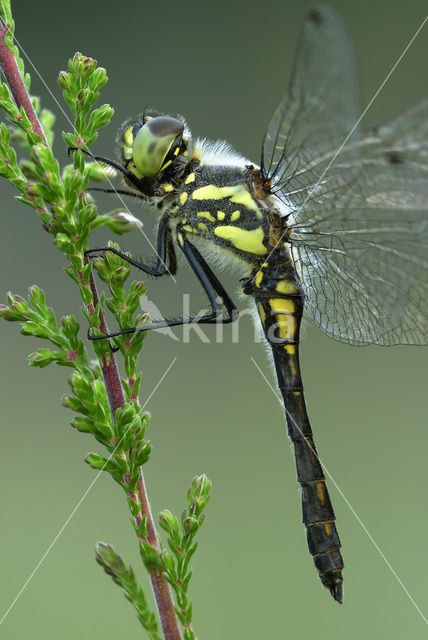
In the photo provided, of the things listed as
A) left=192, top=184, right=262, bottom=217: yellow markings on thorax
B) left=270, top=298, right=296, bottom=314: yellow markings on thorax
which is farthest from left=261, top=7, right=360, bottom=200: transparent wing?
left=270, top=298, right=296, bottom=314: yellow markings on thorax

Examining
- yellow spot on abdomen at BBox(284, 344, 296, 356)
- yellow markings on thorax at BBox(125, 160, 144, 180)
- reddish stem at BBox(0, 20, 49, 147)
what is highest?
yellow markings on thorax at BBox(125, 160, 144, 180)

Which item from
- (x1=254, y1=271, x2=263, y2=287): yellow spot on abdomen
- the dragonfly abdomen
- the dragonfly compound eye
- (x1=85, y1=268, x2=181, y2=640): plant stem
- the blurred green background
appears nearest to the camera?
(x1=85, y1=268, x2=181, y2=640): plant stem

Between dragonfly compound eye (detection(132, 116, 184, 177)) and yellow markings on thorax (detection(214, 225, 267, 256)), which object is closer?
dragonfly compound eye (detection(132, 116, 184, 177))

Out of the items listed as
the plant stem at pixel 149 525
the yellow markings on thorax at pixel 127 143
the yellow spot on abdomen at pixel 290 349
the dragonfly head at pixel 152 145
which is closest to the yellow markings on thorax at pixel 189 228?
the dragonfly head at pixel 152 145

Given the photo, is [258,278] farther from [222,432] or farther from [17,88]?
[222,432]

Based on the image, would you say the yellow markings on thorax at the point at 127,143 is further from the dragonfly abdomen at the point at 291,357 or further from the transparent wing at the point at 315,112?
the dragonfly abdomen at the point at 291,357

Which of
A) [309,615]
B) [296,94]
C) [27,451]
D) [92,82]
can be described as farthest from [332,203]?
[27,451]

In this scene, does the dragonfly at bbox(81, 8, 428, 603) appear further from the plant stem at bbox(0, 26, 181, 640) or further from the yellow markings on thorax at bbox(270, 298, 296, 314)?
the plant stem at bbox(0, 26, 181, 640)
